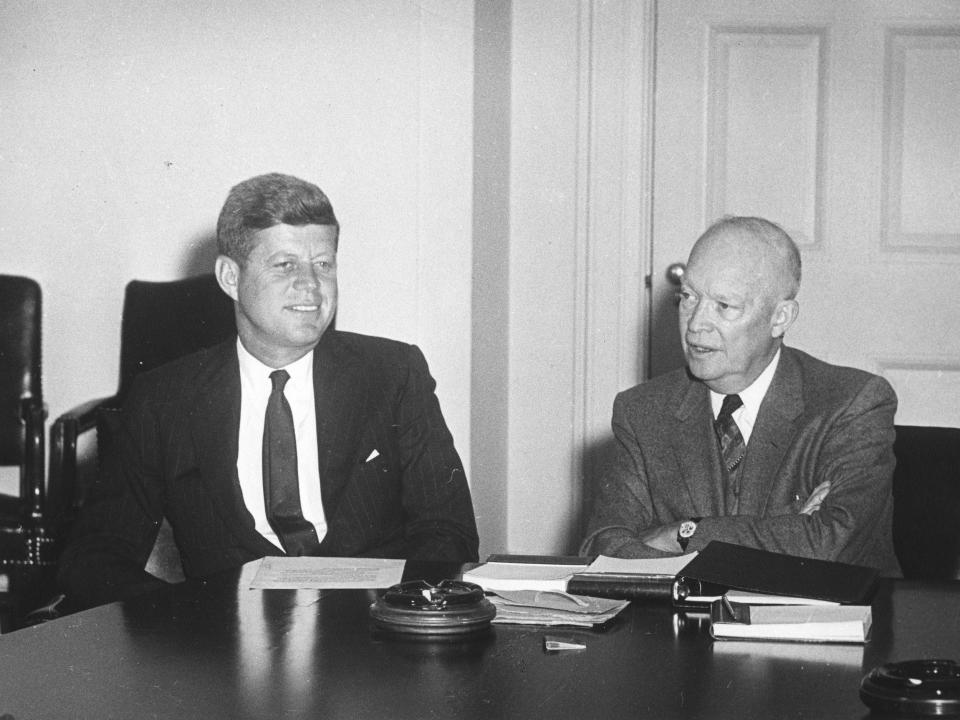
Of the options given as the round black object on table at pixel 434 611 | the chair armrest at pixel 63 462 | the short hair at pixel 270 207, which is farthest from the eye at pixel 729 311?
the chair armrest at pixel 63 462

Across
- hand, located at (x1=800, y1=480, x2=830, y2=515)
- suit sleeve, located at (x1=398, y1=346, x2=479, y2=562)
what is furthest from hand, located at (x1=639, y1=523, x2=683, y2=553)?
suit sleeve, located at (x1=398, y1=346, x2=479, y2=562)

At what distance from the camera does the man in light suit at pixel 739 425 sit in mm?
2426

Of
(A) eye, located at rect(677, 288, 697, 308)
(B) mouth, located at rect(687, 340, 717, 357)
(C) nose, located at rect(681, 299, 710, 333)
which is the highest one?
(A) eye, located at rect(677, 288, 697, 308)

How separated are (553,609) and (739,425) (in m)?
1.05

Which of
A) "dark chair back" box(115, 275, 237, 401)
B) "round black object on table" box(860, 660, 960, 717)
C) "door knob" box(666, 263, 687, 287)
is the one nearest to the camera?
"round black object on table" box(860, 660, 960, 717)

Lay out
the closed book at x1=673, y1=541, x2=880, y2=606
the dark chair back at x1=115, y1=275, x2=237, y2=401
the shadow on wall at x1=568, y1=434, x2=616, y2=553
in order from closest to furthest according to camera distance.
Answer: the closed book at x1=673, y1=541, x2=880, y2=606, the dark chair back at x1=115, y1=275, x2=237, y2=401, the shadow on wall at x1=568, y1=434, x2=616, y2=553

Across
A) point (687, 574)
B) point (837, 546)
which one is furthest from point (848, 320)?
point (687, 574)

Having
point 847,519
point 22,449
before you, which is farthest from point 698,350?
point 22,449

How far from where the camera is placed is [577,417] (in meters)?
4.06

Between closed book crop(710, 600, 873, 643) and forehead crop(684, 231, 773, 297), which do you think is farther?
forehead crop(684, 231, 773, 297)

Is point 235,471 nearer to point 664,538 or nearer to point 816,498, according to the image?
point 664,538

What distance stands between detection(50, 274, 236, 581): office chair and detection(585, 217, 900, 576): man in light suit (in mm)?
1324

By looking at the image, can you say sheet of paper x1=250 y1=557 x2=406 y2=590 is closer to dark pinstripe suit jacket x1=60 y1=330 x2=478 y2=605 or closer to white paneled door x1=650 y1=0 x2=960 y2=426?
dark pinstripe suit jacket x1=60 y1=330 x2=478 y2=605

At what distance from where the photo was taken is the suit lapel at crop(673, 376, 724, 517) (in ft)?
8.37
